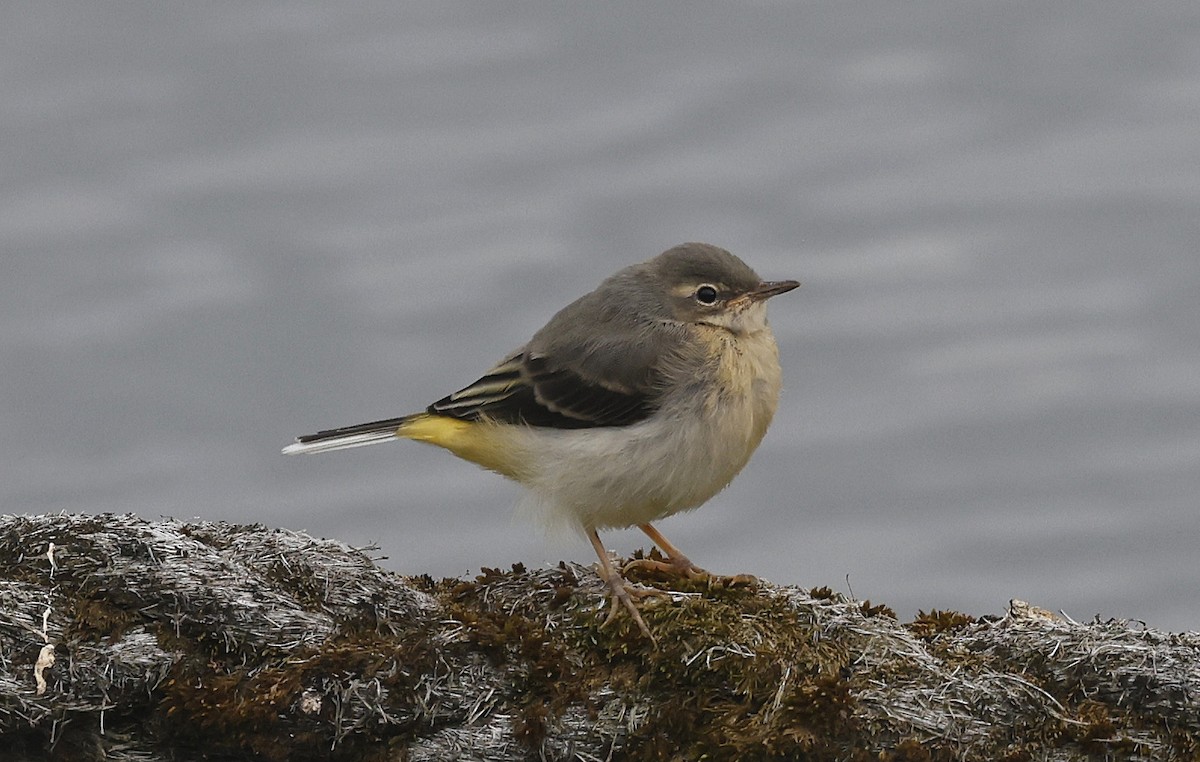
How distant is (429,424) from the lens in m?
8.64

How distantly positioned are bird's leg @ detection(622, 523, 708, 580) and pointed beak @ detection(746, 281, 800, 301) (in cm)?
147

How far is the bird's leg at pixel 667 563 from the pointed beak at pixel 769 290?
1470 millimetres

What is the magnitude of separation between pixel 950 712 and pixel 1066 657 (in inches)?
25.4

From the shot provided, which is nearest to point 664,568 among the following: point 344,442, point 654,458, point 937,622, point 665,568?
point 665,568

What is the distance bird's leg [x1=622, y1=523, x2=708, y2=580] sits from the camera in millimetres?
7230

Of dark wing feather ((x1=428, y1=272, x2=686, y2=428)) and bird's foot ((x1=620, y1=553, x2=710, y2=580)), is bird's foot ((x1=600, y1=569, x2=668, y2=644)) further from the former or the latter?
dark wing feather ((x1=428, y1=272, x2=686, y2=428))

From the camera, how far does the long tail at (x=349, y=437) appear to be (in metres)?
8.83

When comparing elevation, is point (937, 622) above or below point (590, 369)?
below

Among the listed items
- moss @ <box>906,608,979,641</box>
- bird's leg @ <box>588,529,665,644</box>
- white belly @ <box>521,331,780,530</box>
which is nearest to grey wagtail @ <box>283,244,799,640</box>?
white belly @ <box>521,331,780,530</box>

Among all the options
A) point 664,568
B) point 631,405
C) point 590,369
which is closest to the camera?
point 664,568

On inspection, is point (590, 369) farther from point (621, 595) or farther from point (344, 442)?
point (621, 595)

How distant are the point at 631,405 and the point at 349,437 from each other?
1.94 metres

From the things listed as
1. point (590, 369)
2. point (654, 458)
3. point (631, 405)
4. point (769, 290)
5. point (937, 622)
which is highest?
point (769, 290)

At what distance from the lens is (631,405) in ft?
26.2
